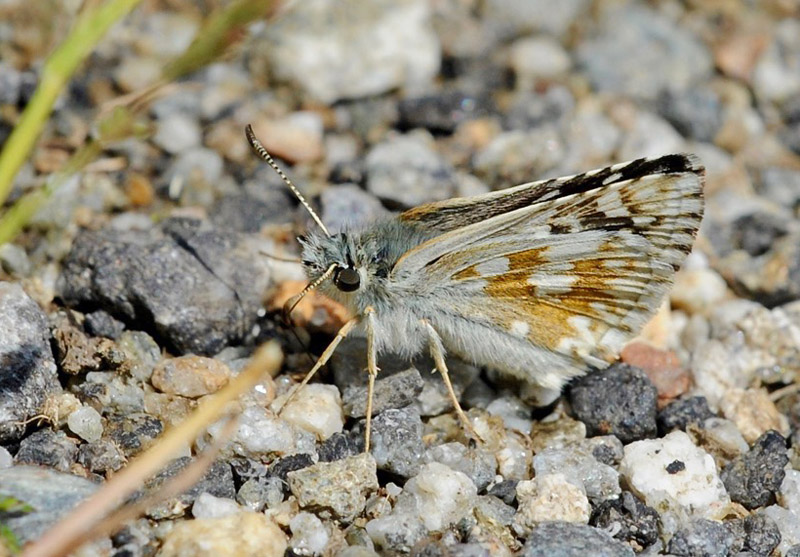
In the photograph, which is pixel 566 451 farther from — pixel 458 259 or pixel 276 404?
pixel 276 404

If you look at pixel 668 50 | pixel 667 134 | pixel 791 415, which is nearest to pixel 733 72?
pixel 668 50

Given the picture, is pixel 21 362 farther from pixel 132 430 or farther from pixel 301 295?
pixel 301 295

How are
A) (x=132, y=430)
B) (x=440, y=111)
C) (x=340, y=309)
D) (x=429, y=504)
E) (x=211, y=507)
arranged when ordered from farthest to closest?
(x=440, y=111) → (x=340, y=309) → (x=132, y=430) → (x=429, y=504) → (x=211, y=507)

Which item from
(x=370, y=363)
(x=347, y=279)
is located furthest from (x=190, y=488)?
(x=347, y=279)

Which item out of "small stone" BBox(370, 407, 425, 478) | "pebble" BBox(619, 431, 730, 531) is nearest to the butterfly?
"small stone" BBox(370, 407, 425, 478)

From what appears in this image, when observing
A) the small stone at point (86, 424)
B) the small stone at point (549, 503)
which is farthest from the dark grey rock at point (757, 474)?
the small stone at point (86, 424)

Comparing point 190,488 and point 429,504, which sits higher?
point 190,488

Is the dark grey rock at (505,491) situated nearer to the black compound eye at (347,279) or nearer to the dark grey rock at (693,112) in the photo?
the black compound eye at (347,279)

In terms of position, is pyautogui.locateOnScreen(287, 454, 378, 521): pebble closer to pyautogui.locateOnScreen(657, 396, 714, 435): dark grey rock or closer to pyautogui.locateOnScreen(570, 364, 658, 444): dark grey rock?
pyautogui.locateOnScreen(570, 364, 658, 444): dark grey rock
